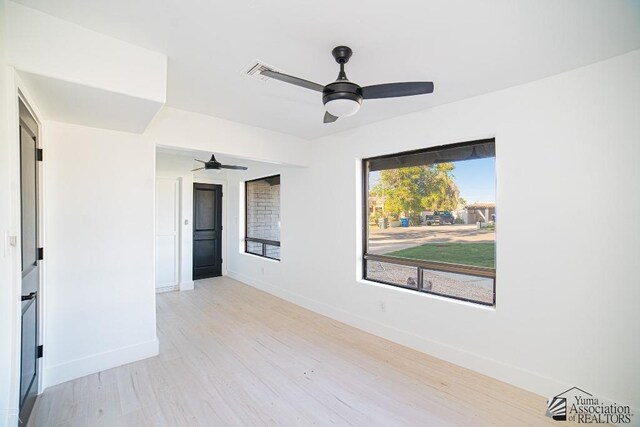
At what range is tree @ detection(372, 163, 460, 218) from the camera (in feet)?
10.3

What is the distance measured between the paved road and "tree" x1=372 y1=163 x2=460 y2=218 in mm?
200

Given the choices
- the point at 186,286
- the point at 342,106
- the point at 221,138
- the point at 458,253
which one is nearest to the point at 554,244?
the point at 458,253

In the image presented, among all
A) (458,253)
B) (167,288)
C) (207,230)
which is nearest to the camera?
(458,253)

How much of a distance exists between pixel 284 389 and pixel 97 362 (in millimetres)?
1760

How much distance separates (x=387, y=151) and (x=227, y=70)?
1955 mm

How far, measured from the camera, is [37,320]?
7.66ft

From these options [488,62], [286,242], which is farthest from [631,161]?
[286,242]

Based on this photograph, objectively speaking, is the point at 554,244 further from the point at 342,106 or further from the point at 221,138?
the point at 221,138

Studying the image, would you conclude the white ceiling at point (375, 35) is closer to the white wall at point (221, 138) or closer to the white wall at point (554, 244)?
the white wall at point (554, 244)

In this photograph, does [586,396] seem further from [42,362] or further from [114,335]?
[42,362]

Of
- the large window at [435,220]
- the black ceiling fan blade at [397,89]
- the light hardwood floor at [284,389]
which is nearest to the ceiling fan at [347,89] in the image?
the black ceiling fan blade at [397,89]

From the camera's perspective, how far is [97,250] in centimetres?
270

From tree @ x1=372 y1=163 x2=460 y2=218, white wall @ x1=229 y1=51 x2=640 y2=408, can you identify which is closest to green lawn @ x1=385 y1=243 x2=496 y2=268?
white wall @ x1=229 y1=51 x2=640 y2=408

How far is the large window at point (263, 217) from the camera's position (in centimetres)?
550
